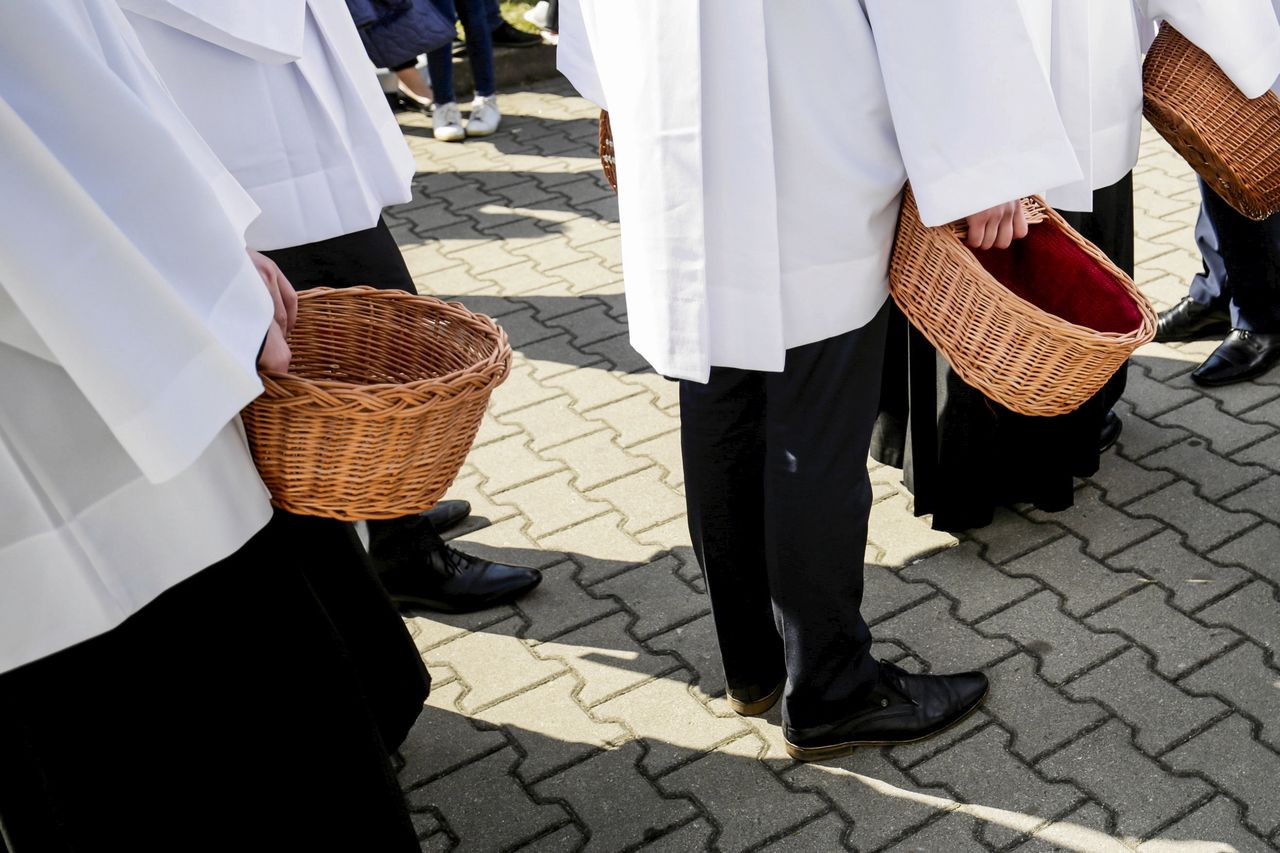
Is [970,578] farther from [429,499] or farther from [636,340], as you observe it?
[429,499]

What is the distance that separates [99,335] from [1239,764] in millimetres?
2007

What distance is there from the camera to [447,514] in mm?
3260

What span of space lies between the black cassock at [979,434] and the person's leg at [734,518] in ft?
2.09

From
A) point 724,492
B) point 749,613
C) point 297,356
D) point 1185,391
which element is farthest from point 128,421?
point 1185,391

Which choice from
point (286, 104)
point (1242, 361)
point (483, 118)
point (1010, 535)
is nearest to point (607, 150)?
point (286, 104)

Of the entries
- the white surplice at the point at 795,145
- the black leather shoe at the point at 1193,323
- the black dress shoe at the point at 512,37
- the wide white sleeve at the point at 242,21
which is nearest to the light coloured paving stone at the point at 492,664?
the white surplice at the point at 795,145

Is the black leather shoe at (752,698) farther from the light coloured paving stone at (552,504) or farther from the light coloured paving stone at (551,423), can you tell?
the light coloured paving stone at (551,423)

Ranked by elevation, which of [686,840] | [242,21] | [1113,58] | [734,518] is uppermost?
[242,21]

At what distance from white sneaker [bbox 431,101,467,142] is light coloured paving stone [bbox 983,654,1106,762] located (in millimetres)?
4446

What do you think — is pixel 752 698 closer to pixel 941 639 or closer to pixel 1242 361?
pixel 941 639

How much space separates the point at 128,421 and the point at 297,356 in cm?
65

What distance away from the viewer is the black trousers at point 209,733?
154 centimetres

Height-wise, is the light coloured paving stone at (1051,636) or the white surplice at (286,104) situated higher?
the white surplice at (286,104)

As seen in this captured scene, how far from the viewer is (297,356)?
79.0 inches
